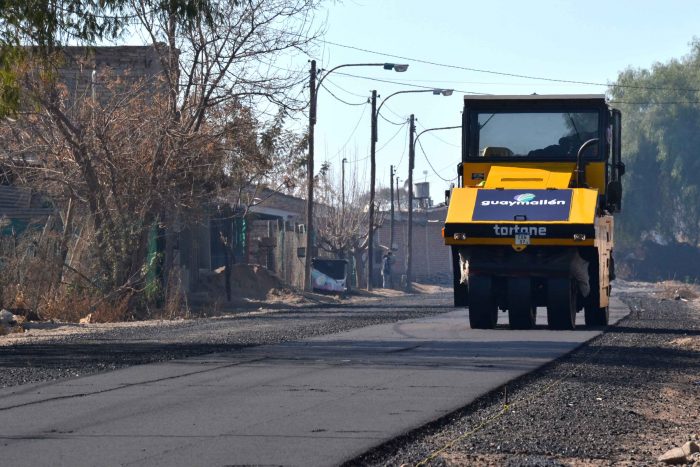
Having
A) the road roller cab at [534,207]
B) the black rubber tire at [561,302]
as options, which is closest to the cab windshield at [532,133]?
the road roller cab at [534,207]

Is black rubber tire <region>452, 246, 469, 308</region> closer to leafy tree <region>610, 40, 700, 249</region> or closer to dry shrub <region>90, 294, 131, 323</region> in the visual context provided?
dry shrub <region>90, 294, 131, 323</region>

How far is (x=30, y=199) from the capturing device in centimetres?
3127

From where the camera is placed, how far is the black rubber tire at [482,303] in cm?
1972

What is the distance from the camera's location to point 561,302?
19719 millimetres

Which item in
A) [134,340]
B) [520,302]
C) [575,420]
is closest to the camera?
[575,420]

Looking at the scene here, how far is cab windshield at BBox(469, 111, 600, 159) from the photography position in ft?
66.9

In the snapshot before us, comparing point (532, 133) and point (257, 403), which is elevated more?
point (532, 133)

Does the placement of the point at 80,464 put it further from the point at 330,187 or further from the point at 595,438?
the point at 330,187

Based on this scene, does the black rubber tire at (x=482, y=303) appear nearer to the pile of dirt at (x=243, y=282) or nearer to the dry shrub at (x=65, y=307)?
the dry shrub at (x=65, y=307)

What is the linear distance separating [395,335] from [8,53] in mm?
7258

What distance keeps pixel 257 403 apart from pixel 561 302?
33.0 feet

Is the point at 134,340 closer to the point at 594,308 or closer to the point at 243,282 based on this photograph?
the point at 594,308

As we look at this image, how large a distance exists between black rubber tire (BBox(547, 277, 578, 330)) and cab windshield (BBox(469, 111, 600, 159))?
2240 mm

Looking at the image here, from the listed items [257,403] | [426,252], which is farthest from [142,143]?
[426,252]
